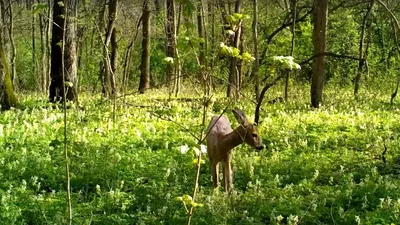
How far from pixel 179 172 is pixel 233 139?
5.06 feet

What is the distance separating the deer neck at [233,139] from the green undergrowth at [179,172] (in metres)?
0.55

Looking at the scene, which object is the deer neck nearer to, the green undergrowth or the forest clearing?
the forest clearing

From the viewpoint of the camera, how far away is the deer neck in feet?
21.3

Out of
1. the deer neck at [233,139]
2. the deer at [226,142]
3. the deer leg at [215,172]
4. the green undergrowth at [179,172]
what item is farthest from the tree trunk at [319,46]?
the deer neck at [233,139]

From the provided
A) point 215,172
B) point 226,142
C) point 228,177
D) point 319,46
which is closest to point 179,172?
point 215,172

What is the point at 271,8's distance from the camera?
26.8 m

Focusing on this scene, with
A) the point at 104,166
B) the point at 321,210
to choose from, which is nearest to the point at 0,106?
the point at 104,166

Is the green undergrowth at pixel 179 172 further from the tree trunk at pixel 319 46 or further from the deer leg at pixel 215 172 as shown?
the tree trunk at pixel 319 46

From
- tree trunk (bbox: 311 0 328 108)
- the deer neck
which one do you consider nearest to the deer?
the deer neck

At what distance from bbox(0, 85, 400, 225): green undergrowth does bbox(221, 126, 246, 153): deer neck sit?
549mm

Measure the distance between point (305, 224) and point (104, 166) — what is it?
297cm

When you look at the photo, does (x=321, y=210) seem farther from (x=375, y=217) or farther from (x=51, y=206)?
(x=51, y=206)

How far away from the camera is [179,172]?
789 centimetres

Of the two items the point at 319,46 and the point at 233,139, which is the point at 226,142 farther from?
the point at 319,46
